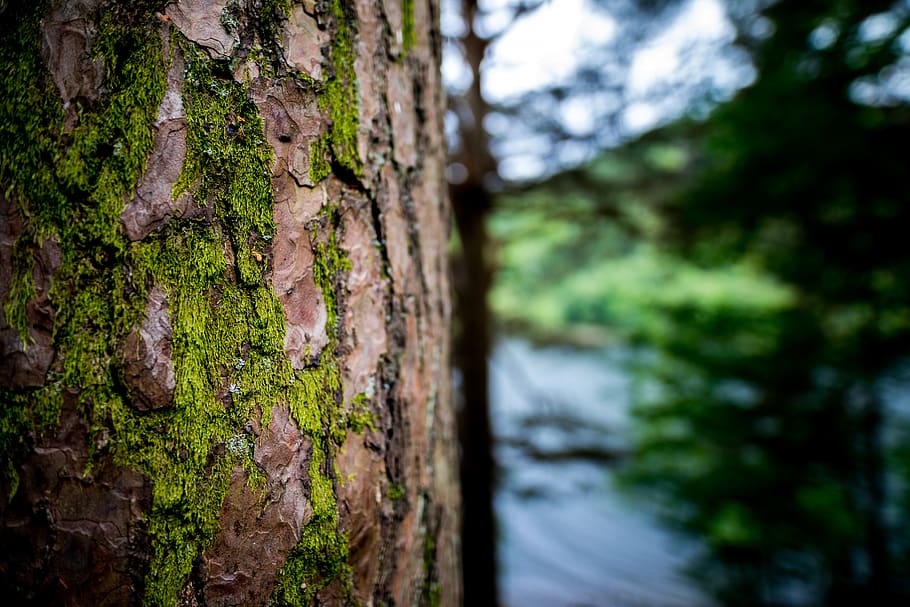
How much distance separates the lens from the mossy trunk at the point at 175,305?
0.46m

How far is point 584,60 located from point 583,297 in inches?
149

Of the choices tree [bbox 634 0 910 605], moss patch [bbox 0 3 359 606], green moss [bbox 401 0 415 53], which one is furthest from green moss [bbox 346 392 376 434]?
tree [bbox 634 0 910 605]

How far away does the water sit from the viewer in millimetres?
4934

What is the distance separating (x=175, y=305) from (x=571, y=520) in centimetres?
793

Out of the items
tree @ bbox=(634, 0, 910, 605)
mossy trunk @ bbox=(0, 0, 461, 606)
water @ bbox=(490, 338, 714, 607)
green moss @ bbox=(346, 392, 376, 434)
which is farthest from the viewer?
water @ bbox=(490, 338, 714, 607)

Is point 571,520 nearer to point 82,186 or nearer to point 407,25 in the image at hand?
point 407,25

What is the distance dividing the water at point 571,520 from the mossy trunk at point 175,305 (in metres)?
3.91

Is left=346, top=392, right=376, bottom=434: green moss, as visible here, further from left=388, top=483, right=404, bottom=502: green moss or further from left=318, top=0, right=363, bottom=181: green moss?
left=318, top=0, right=363, bottom=181: green moss

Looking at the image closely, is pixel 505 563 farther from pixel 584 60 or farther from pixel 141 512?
pixel 141 512

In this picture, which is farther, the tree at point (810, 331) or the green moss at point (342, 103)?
the tree at point (810, 331)

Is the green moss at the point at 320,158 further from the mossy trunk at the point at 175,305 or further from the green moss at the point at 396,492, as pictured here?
the green moss at the point at 396,492

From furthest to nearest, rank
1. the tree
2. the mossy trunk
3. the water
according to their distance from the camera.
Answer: the water
the tree
the mossy trunk

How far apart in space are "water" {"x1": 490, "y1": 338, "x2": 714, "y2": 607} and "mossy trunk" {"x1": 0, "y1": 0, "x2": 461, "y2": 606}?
3.91 metres

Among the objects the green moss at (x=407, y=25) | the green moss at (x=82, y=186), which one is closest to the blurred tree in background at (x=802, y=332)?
the green moss at (x=407, y=25)
